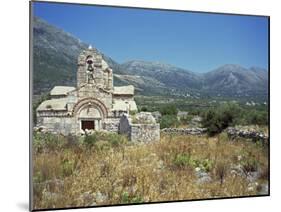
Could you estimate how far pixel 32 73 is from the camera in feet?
18.3

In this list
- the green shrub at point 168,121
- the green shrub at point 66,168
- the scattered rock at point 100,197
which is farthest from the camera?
the green shrub at point 168,121

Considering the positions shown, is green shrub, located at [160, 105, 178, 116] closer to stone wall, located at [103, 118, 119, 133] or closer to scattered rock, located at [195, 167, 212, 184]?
stone wall, located at [103, 118, 119, 133]

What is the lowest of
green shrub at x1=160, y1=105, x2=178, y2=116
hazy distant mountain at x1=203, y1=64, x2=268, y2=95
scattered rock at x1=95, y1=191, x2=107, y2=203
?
scattered rock at x1=95, y1=191, x2=107, y2=203

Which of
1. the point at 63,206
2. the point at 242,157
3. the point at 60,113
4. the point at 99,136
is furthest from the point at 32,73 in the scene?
the point at 242,157

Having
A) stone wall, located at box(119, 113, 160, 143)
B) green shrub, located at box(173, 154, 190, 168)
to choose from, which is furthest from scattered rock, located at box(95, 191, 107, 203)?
green shrub, located at box(173, 154, 190, 168)

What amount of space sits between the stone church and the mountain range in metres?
0.08

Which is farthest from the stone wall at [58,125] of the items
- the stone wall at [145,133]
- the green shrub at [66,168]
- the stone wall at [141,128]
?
the stone wall at [145,133]

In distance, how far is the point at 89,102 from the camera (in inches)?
231

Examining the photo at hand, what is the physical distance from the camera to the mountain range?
18.6 feet

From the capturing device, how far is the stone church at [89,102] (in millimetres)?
5730

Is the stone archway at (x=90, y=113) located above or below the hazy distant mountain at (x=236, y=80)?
below

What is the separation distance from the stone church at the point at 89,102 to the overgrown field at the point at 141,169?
12cm

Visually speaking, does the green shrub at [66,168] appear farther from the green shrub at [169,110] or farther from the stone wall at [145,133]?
the green shrub at [169,110]

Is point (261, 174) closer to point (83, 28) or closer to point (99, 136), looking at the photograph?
point (99, 136)
